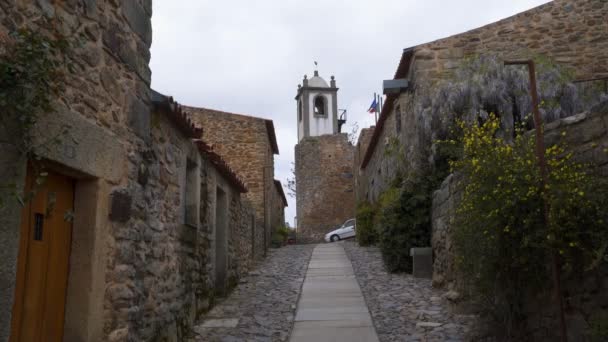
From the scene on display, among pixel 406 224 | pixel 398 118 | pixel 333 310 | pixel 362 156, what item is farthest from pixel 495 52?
pixel 362 156

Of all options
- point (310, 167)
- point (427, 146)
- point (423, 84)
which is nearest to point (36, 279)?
point (427, 146)

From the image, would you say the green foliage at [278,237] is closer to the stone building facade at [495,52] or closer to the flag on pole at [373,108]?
the stone building facade at [495,52]

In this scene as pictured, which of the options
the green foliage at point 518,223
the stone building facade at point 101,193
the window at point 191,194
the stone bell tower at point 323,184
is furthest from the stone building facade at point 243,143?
the stone bell tower at point 323,184

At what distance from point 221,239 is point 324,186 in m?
19.6

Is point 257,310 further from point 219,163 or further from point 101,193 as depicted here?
point 101,193

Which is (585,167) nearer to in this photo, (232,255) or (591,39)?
(232,255)

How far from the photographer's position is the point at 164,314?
5.05m

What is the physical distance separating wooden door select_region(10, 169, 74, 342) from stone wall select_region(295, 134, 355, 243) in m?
24.0

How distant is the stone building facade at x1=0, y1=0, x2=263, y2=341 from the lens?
10.1ft

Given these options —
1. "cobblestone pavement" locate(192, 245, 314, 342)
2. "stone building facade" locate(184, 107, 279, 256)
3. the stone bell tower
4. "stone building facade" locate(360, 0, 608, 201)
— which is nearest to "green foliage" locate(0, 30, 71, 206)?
"cobblestone pavement" locate(192, 245, 314, 342)

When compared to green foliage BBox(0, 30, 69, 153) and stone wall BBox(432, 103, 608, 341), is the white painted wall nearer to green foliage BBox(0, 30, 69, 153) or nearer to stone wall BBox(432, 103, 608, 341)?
stone wall BBox(432, 103, 608, 341)

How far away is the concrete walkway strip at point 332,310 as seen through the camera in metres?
5.89

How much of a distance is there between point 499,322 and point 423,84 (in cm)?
695

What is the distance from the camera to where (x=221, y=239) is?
8.73 meters
